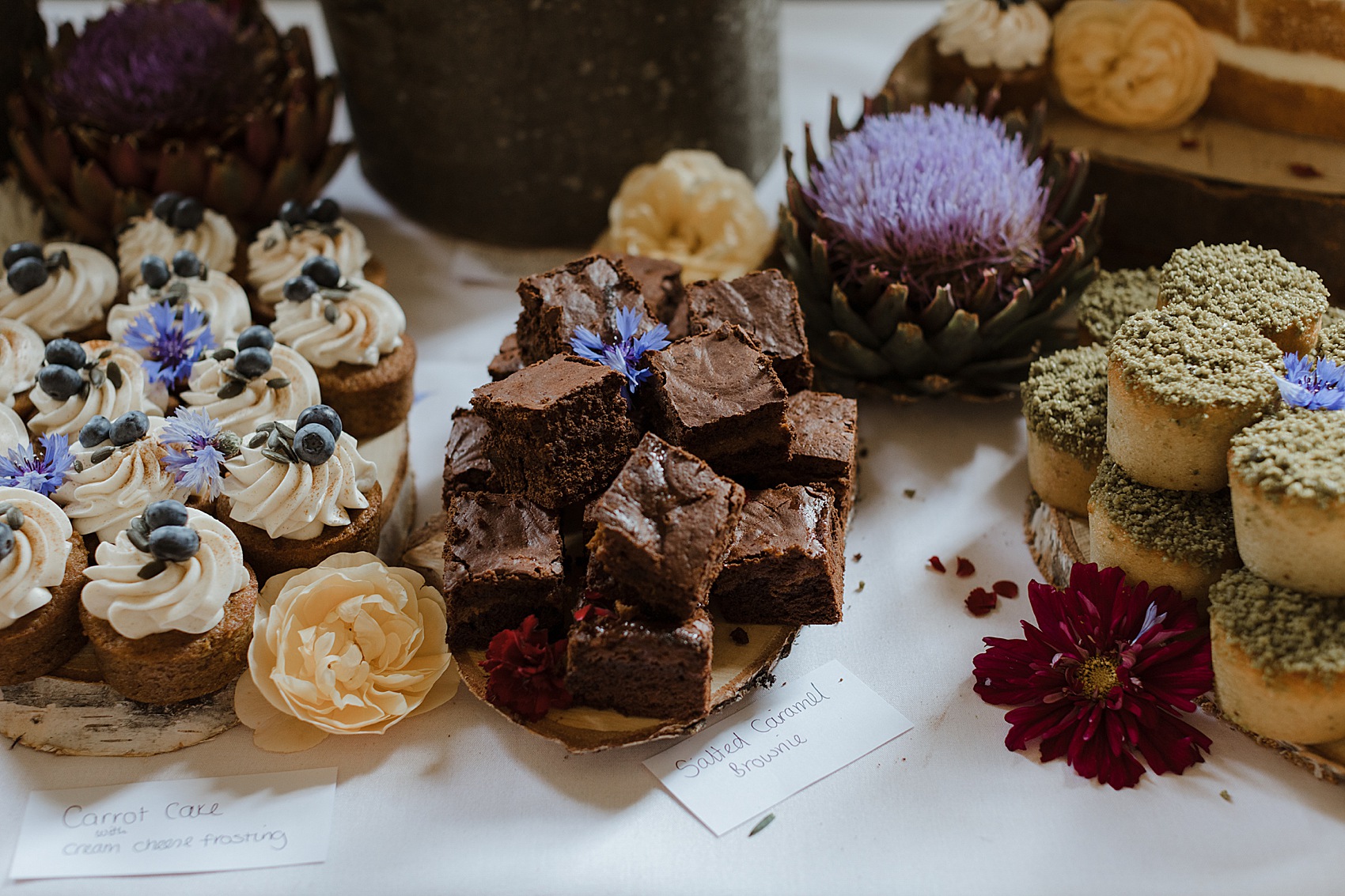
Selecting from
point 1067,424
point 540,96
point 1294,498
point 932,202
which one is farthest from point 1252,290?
point 540,96

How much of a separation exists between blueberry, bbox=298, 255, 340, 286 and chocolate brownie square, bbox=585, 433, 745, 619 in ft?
2.72

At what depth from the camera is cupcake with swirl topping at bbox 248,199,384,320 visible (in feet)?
7.14

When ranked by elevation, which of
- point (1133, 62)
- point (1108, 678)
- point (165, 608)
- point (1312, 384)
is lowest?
point (1108, 678)

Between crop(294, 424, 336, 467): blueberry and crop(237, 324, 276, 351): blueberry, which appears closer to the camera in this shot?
crop(294, 424, 336, 467): blueberry

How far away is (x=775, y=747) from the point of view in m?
1.58

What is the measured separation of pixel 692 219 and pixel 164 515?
1.30 m

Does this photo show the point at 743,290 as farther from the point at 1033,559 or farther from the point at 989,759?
the point at 989,759

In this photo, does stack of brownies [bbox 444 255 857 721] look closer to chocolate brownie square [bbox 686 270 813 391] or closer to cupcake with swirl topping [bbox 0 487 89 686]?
chocolate brownie square [bbox 686 270 813 391]

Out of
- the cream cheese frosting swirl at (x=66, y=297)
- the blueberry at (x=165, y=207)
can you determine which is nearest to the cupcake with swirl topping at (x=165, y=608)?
the cream cheese frosting swirl at (x=66, y=297)

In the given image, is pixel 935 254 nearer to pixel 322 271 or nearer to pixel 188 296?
pixel 322 271

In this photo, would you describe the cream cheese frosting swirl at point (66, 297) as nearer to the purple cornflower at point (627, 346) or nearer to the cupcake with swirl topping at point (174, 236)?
the cupcake with swirl topping at point (174, 236)

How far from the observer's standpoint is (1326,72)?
215cm

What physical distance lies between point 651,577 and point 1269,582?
817 mm

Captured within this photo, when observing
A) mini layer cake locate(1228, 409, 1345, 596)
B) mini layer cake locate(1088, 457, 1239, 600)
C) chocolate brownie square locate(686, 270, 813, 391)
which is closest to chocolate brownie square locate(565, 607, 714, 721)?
chocolate brownie square locate(686, 270, 813, 391)
